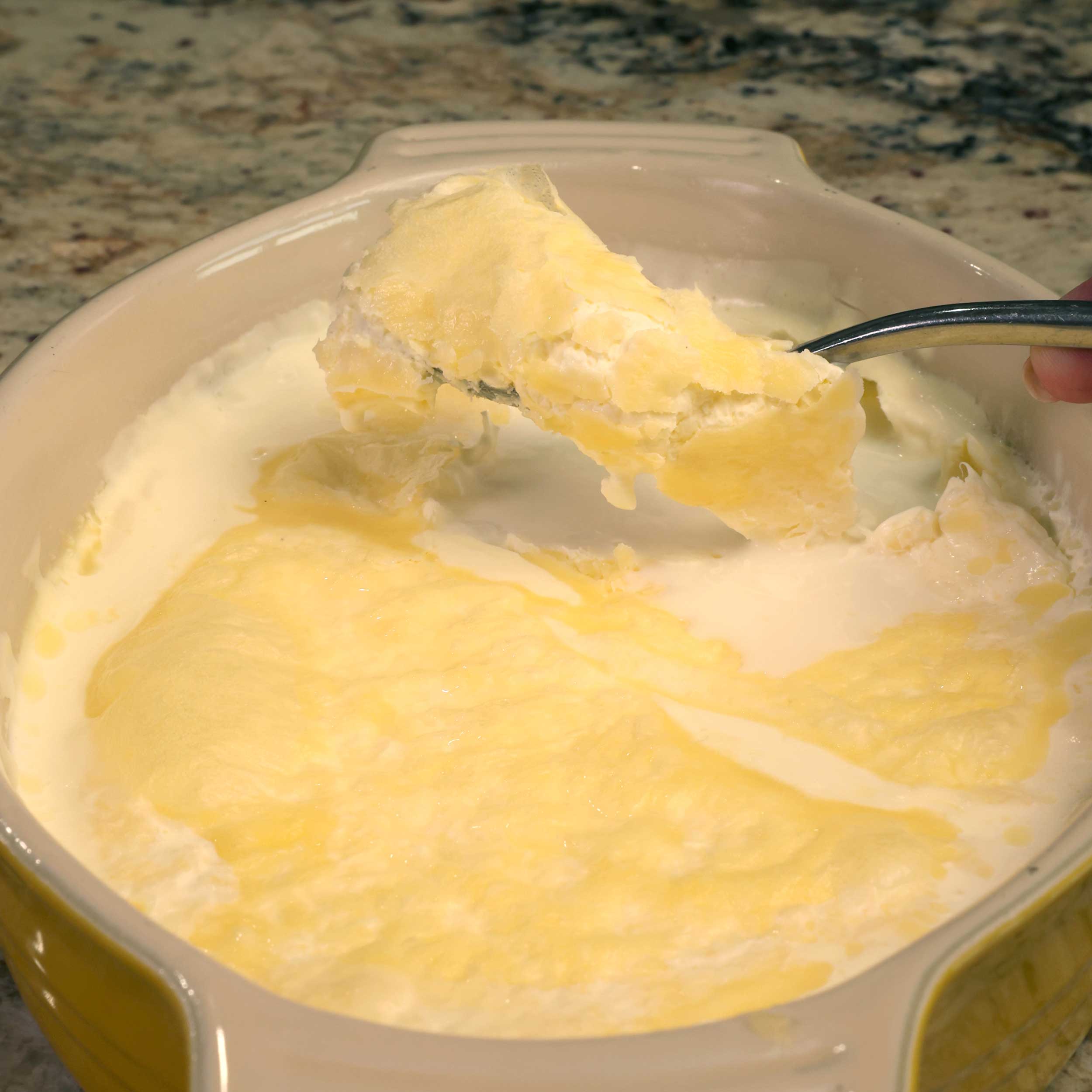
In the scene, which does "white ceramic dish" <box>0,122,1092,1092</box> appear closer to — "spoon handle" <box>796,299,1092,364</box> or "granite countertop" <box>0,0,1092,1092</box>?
"spoon handle" <box>796,299,1092,364</box>

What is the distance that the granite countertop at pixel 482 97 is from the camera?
59.2 inches

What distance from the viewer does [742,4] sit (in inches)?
75.2

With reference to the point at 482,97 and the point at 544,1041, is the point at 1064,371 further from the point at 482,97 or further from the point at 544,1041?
the point at 482,97

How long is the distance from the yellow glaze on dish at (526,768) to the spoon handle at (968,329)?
0.11 meters

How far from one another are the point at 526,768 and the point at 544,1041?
274 mm

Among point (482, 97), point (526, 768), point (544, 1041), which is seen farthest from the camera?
point (482, 97)

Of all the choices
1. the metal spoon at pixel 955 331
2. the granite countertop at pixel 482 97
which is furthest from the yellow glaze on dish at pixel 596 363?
the granite countertop at pixel 482 97

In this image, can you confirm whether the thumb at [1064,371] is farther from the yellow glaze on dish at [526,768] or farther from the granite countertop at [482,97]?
the granite countertop at [482,97]

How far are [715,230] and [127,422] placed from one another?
542mm

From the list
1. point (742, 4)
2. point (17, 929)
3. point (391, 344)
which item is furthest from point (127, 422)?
point (742, 4)

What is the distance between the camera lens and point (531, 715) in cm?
81

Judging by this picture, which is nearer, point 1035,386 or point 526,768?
point 526,768

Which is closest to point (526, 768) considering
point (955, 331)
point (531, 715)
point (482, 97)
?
point (531, 715)

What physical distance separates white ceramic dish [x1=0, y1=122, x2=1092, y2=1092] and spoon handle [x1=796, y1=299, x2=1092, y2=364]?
0.07 meters
